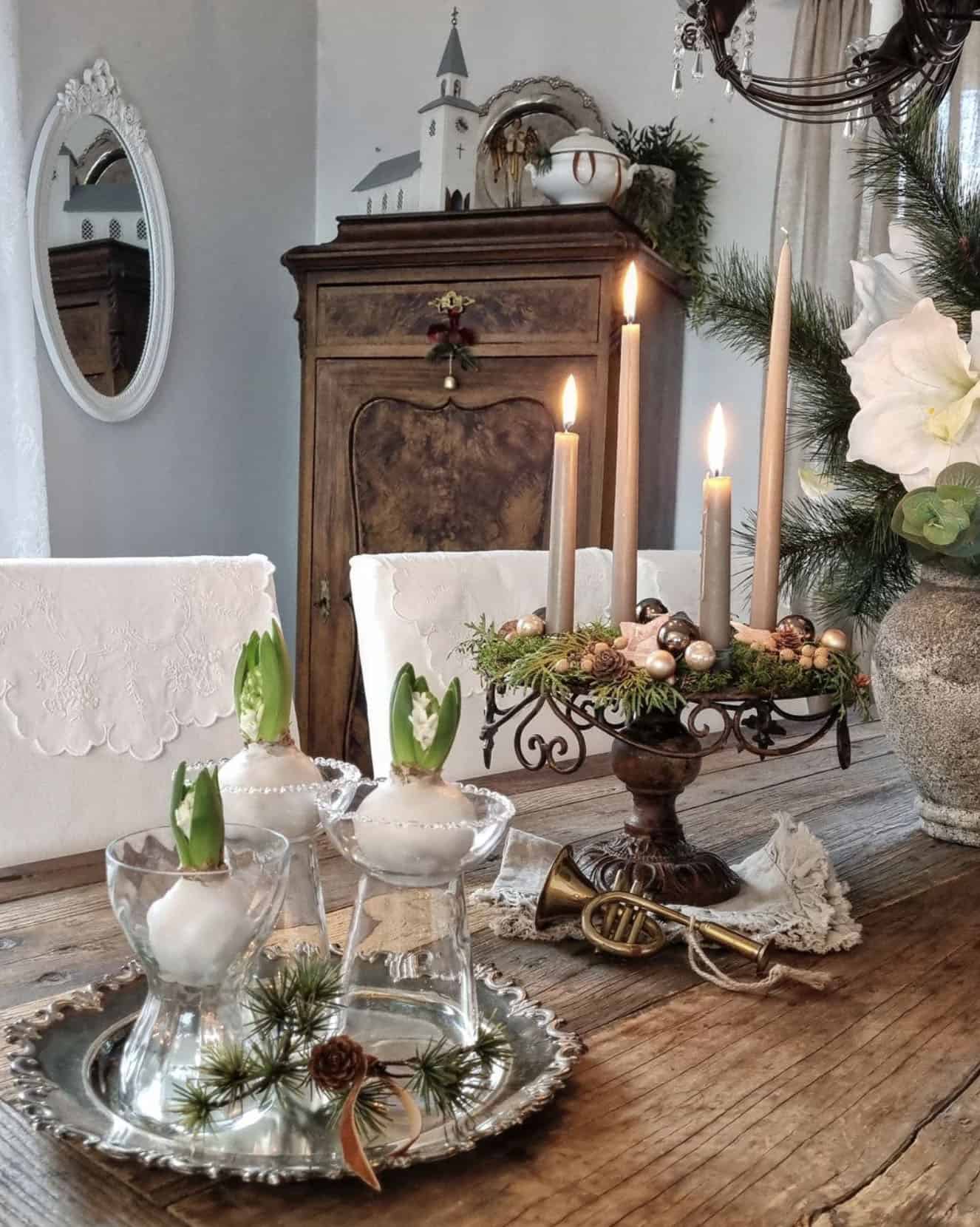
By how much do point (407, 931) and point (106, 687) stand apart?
0.77 m

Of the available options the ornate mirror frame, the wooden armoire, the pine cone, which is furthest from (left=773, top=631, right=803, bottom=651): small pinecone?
the ornate mirror frame

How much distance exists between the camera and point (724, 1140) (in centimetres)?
52

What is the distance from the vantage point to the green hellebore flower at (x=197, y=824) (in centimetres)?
46

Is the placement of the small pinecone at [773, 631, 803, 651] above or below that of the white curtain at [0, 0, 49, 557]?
below

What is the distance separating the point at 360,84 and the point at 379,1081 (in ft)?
11.4

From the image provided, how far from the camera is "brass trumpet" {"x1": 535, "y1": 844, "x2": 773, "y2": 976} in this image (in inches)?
28.5

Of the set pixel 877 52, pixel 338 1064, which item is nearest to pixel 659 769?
pixel 338 1064

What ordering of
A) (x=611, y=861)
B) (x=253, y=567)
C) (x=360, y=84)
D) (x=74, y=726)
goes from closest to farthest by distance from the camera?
(x=611, y=861) → (x=74, y=726) → (x=253, y=567) → (x=360, y=84)

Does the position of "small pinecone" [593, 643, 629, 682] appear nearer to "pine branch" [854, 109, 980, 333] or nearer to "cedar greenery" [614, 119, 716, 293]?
"pine branch" [854, 109, 980, 333]

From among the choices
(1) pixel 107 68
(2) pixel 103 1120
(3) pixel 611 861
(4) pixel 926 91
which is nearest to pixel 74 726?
(3) pixel 611 861

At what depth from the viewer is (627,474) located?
840mm

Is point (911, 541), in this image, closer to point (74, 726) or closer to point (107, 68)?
point (74, 726)

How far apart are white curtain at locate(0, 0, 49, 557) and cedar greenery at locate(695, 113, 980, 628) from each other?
1766 millimetres

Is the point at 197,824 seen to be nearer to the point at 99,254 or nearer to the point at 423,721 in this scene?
the point at 423,721
